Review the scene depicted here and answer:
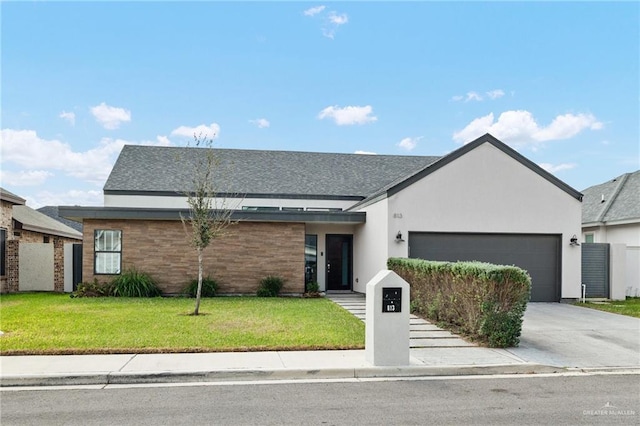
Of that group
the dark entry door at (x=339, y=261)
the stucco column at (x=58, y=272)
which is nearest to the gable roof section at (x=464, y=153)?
the dark entry door at (x=339, y=261)

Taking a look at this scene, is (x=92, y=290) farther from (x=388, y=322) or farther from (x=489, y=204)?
(x=489, y=204)

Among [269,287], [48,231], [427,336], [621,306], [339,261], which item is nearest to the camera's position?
[427,336]

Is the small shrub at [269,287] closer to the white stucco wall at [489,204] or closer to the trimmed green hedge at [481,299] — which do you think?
the white stucco wall at [489,204]

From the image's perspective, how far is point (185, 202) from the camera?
2312 cm

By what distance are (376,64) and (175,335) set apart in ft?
50.0

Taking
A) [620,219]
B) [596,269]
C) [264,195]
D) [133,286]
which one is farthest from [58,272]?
[620,219]

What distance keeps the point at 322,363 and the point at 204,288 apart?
398 inches

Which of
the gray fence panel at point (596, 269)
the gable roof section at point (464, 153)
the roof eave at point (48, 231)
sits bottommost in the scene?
the gray fence panel at point (596, 269)

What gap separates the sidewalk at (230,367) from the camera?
23.6 ft

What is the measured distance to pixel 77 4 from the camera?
14.2 m

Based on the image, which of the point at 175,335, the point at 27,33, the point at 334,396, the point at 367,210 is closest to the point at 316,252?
the point at 367,210

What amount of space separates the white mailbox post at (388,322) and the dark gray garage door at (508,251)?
854 centimetres

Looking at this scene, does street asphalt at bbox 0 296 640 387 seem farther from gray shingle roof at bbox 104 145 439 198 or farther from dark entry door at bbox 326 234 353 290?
gray shingle roof at bbox 104 145 439 198

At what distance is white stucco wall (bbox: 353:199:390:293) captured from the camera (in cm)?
1656
